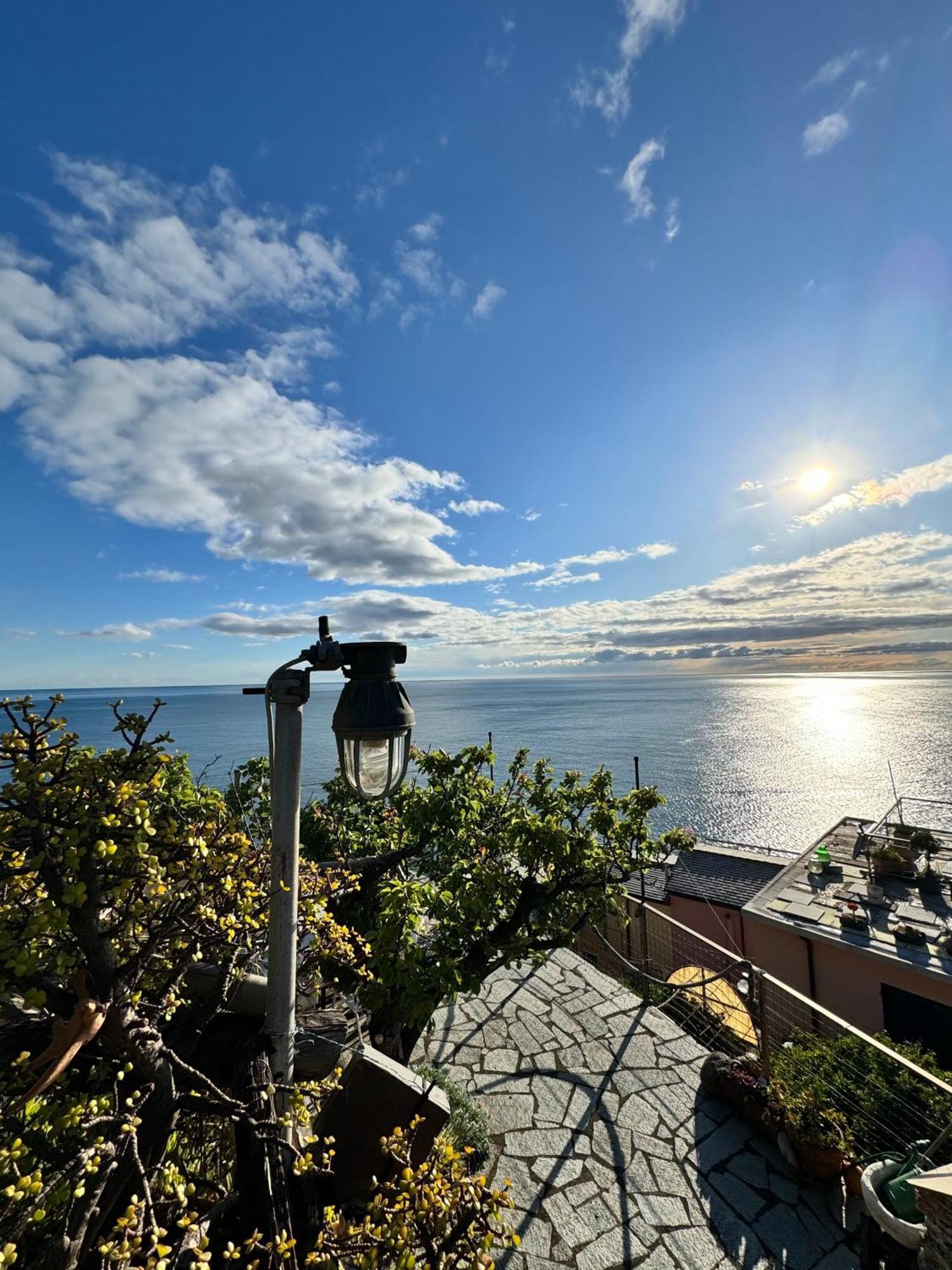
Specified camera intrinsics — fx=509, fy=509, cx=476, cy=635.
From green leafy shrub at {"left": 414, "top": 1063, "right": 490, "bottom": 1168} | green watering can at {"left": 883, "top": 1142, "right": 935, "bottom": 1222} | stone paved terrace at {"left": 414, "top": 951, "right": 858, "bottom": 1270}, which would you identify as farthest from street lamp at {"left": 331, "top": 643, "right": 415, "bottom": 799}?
green watering can at {"left": 883, "top": 1142, "right": 935, "bottom": 1222}

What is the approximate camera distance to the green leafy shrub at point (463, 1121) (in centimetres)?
516

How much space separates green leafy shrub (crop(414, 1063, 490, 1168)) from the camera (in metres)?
5.16

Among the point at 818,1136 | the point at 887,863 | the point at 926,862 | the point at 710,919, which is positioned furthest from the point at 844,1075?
the point at 710,919

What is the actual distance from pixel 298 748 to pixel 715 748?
7878 cm

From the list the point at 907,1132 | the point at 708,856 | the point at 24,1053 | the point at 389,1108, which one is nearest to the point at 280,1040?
the point at 24,1053

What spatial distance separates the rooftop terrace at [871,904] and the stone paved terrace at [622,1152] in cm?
631

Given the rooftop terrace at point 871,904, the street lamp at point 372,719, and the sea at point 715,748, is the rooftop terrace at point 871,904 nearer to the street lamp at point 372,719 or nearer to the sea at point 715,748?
the street lamp at point 372,719

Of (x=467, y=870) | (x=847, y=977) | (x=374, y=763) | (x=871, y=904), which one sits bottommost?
(x=847, y=977)

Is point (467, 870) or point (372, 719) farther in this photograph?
point (467, 870)

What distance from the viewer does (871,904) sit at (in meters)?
12.2

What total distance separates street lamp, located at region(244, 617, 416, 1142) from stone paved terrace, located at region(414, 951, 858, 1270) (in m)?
4.06

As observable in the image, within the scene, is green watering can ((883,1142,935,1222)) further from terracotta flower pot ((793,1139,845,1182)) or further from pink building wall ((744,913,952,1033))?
pink building wall ((744,913,952,1033))

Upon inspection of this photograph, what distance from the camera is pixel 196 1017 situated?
3.13m

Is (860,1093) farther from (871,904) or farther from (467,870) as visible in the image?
(871,904)
